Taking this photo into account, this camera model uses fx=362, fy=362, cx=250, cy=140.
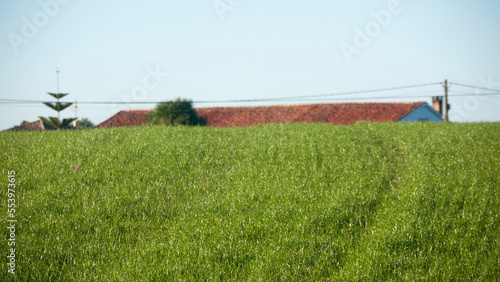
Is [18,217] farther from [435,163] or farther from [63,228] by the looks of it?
[435,163]

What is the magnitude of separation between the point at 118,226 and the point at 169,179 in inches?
122

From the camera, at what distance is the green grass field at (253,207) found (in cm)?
859

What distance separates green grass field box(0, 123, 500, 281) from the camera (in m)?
8.59

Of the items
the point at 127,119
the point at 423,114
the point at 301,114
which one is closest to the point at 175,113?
the point at 127,119

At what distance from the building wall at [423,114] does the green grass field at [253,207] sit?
24.9 metres

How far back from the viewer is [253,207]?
36.1ft

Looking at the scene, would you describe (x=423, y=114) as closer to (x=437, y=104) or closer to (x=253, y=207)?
(x=437, y=104)

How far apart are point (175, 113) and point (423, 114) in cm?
2909

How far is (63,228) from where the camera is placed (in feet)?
33.3

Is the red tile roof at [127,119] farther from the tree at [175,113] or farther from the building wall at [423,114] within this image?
the building wall at [423,114]

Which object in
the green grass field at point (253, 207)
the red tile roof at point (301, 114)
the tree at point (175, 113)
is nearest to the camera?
the green grass field at point (253, 207)

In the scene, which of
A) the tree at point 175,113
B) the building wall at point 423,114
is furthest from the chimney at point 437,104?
the tree at point 175,113

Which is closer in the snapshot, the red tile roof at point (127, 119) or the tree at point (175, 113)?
the tree at point (175, 113)

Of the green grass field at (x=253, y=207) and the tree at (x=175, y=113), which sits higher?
the tree at (x=175, y=113)
